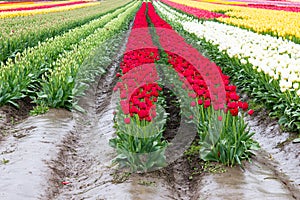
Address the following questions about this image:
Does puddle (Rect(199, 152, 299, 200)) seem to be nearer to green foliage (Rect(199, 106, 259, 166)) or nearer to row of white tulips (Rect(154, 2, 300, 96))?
green foliage (Rect(199, 106, 259, 166))

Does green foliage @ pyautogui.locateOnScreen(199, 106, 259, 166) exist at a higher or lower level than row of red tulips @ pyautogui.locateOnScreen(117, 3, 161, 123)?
lower

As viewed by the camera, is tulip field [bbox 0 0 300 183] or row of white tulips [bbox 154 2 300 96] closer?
tulip field [bbox 0 0 300 183]

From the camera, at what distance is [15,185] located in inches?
208

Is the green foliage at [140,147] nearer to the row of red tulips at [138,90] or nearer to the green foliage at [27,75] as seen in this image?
the row of red tulips at [138,90]

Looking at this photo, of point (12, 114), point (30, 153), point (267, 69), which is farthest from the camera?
point (12, 114)

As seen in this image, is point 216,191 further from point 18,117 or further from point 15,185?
point 18,117

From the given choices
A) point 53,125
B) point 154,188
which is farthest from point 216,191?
point 53,125

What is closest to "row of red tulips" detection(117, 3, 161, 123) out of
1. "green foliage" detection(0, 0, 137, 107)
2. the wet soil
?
"green foliage" detection(0, 0, 137, 107)

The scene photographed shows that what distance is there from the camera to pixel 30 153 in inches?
249

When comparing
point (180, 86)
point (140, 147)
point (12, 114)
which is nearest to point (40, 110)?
point (12, 114)

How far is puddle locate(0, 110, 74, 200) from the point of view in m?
5.25

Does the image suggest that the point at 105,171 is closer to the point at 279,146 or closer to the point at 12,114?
the point at 279,146

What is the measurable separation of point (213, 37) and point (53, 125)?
261 inches

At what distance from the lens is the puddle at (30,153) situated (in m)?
5.25
